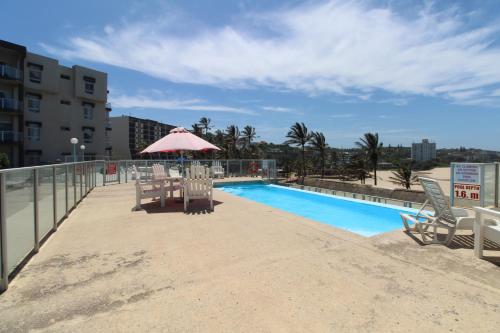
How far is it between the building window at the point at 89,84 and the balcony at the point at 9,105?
8743 mm

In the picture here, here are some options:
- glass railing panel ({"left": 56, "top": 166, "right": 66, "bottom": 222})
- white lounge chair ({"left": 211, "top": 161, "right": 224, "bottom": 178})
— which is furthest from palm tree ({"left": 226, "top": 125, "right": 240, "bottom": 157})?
glass railing panel ({"left": 56, "top": 166, "right": 66, "bottom": 222})

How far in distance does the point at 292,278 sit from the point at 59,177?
4.96 metres

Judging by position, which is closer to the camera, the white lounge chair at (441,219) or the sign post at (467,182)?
the white lounge chair at (441,219)

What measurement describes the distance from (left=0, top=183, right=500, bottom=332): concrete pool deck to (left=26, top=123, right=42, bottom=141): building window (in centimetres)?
3160

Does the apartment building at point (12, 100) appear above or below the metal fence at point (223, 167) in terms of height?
above

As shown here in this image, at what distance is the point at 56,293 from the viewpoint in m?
2.83

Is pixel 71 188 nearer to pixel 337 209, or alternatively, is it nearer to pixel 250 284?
pixel 250 284

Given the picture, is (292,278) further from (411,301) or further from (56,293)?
(56,293)

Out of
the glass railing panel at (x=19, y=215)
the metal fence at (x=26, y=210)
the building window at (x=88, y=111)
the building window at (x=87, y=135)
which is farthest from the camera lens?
the building window at (x=88, y=111)

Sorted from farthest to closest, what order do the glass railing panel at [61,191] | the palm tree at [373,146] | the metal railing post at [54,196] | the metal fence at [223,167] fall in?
the palm tree at [373,146] → the metal fence at [223,167] → the glass railing panel at [61,191] → the metal railing post at [54,196]

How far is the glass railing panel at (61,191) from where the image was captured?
18.0 feet

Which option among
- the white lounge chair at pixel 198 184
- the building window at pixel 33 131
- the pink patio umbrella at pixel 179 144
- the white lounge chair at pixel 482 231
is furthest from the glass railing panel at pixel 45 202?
the building window at pixel 33 131

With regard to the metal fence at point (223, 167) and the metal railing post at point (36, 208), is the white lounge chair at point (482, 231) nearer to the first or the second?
the metal railing post at point (36, 208)

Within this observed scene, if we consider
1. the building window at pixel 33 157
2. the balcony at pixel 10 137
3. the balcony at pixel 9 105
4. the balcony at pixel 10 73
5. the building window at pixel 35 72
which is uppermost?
the building window at pixel 35 72
